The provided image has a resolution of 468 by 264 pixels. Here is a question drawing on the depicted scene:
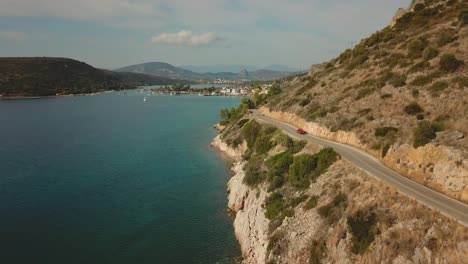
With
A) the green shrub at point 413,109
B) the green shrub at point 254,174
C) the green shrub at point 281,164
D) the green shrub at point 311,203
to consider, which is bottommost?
the green shrub at point 254,174

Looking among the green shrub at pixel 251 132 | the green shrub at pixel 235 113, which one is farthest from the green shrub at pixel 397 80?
the green shrub at pixel 235 113

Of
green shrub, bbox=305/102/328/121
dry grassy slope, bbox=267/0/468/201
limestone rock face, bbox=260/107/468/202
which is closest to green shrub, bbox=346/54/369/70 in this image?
dry grassy slope, bbox=267/0/468/201

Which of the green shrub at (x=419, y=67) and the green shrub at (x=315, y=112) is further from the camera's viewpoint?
the green shrub at (x=315, y=112)

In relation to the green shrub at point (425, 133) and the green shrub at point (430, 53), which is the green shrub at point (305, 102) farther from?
the green shrub at point (425, 133)

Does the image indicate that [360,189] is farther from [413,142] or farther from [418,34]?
[418,34]

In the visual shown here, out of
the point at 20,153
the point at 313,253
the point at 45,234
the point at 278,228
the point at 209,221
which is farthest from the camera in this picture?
the point at 20,153

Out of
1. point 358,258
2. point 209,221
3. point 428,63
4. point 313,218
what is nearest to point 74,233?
point 209,221

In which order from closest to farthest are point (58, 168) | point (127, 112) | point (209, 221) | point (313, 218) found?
point (313, 218)
point (209, 221)
point (58, 168)
point (127, 112)

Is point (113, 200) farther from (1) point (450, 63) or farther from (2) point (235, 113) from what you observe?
(2) point (235, 113)
